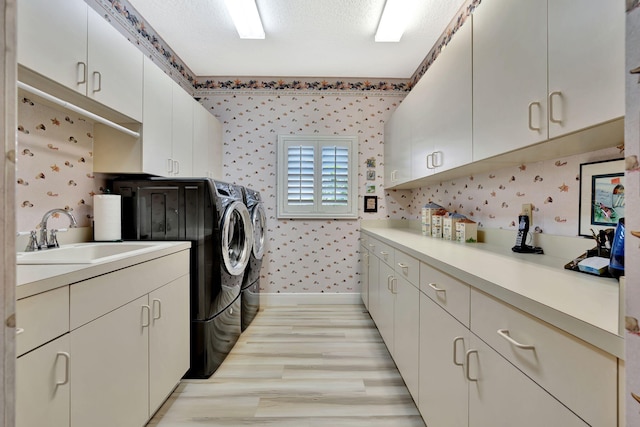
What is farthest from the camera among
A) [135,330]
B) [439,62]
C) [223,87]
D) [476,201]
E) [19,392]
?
[223,87]

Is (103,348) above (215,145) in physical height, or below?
below

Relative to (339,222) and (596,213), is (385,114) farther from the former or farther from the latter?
(596,213)

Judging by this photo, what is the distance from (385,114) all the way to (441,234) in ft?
5.75

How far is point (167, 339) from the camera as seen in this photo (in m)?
1.58

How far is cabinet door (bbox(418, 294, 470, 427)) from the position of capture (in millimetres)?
1034

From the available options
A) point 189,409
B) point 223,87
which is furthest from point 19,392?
point 223,87

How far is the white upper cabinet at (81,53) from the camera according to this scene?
1.17 meters

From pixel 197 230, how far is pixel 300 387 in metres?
1.18

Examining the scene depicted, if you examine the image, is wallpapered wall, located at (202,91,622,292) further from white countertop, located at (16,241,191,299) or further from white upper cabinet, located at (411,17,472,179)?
white countertop, located at (16,241,191,299)

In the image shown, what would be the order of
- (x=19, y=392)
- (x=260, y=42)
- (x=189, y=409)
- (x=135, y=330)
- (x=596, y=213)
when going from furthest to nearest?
(x=260, y=42), (x=189, y=409), (x=135, y=330), (x=596, y=213), (x=19, y=392)

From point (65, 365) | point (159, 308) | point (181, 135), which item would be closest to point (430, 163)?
point (159, 308)

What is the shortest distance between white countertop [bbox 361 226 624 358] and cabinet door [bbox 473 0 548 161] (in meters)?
0.48

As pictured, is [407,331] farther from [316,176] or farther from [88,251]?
[316,176]

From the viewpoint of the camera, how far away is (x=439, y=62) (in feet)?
6.08
